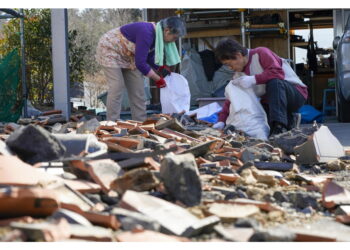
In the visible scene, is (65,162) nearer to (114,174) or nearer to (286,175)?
(114,174)

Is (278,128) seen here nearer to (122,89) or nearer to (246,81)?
(246,81)

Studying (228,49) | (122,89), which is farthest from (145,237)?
(122,89)

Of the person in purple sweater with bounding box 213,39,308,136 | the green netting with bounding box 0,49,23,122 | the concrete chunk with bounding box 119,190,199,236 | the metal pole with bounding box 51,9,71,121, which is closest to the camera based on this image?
the concrete chunk with bounding box 119,190,199,236

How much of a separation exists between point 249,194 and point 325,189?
1.31 ft

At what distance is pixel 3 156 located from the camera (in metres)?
3.05

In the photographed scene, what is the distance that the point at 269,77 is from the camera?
6.19m

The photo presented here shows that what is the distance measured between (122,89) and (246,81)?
153cm

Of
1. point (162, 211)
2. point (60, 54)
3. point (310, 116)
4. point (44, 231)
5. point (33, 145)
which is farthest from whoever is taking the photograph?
point (310, 116)

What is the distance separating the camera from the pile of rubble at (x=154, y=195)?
7.44 feet

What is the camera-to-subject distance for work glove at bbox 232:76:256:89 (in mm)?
6287

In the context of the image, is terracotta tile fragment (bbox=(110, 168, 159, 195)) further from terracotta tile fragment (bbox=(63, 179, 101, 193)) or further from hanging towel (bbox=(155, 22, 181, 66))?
hanging towel (bbox=(155, 22, 181, 66))

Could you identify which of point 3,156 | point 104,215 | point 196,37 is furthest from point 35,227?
point 196,37

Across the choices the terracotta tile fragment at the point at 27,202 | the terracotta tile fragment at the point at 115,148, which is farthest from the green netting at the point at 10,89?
the terracotta tile fragment at the point at 27,202

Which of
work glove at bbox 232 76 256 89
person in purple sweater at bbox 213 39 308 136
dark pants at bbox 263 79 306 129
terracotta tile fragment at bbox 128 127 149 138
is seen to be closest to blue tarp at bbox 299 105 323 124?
person in purple sweater at bbox 213 39 308 136
